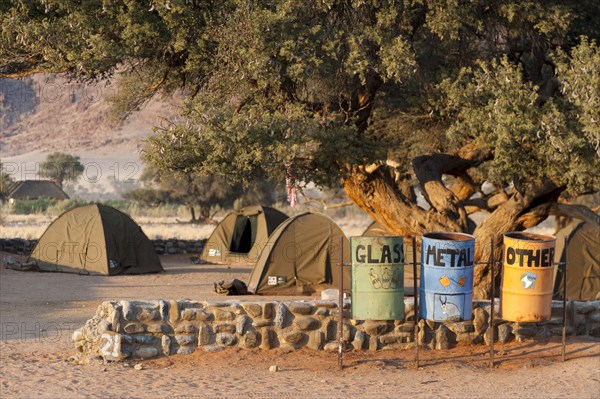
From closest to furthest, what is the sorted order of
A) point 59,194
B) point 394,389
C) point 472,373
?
point 394,389
point 472,373
point 59,194

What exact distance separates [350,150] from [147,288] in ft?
20.9

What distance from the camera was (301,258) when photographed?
55.3 ft

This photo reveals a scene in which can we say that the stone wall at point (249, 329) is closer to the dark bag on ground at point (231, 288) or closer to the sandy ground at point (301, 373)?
the sandy ground at point (301, 373)

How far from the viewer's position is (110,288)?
54.7ft

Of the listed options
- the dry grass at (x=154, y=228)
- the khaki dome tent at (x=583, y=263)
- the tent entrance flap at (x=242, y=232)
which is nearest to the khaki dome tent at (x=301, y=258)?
the khaki dome tent at (x=583, y=263)

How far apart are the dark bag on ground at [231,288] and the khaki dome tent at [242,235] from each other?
20.1 ft

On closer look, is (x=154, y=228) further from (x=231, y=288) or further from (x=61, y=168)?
(x=61, y=168)

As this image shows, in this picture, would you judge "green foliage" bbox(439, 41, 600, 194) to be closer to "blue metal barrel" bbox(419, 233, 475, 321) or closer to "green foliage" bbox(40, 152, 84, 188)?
"blue metal barrel" bbox(419, 233, 475, 321)

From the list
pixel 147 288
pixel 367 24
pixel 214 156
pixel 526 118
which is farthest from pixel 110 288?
pixel 526 118

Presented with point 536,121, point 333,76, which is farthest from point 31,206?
point 536,121

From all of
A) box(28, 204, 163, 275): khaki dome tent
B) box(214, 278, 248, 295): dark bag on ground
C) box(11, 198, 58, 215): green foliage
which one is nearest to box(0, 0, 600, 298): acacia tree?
box(214, 278, 248, 295): dark bag on ground

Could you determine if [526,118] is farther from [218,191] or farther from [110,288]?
[218,191]

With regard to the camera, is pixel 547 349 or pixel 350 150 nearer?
pixel 547 349

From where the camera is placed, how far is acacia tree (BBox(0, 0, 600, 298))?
1141 cm
